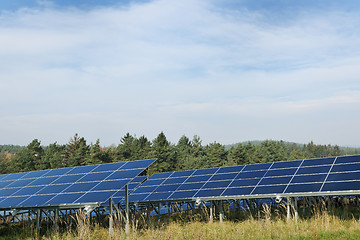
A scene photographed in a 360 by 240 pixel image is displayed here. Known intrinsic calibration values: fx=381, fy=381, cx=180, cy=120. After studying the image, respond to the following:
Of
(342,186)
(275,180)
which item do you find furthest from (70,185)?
(342,186)

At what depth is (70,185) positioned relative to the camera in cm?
2494

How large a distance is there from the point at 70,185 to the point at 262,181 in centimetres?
1270

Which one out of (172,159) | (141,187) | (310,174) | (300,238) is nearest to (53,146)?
(172,159)

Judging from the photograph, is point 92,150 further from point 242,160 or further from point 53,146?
point 242,160

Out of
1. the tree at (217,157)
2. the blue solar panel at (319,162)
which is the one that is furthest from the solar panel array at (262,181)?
the tree at (217,157)

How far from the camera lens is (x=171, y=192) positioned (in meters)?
28.2

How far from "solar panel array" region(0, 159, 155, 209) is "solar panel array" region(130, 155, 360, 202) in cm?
346

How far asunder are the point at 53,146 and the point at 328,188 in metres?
83.4

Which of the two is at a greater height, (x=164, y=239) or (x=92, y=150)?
(x=92, y=150)

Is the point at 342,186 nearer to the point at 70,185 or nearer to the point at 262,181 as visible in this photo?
the point at 262,181

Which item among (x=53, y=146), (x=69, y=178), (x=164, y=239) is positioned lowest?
(x=164, y=239)

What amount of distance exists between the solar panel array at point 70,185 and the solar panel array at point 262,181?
3457mm

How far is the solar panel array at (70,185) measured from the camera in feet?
71.6

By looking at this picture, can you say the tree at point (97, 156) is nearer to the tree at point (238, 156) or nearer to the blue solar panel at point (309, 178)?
the tree at point (238, 156)
